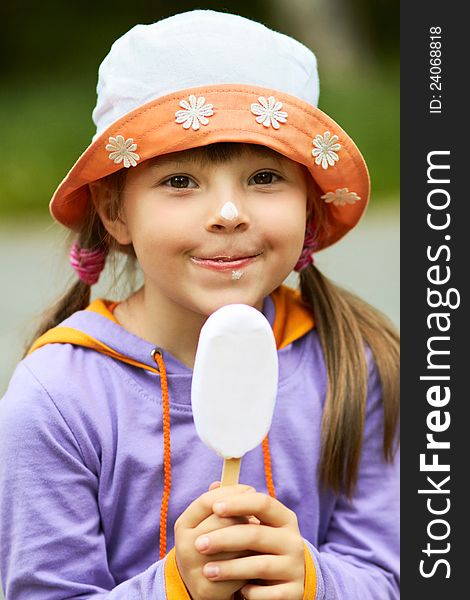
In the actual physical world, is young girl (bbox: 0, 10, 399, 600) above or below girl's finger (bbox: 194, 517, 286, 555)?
above

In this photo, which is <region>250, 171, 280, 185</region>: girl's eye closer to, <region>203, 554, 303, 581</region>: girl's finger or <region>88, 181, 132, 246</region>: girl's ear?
<region>88, 181, 132, 246</region>: girl's ear

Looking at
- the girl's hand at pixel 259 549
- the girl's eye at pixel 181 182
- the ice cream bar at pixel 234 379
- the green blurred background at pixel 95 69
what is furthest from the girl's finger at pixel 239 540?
the green blurred background at pixel 95 69

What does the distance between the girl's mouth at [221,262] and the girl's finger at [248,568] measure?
52 centimetres

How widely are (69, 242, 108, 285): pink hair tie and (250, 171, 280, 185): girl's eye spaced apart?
443mm

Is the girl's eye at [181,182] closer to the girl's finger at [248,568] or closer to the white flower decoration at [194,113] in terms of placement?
the white flower decoration at [194,113]

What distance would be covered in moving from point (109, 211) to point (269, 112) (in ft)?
1.33

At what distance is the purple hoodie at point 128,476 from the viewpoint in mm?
2176

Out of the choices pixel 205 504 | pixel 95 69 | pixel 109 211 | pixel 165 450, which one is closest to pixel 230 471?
pixel 205 504

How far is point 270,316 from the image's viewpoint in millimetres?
2500

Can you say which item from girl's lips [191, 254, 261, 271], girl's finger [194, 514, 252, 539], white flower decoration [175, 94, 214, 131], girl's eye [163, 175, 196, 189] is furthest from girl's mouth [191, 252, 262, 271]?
girl's finger [194, 514, 252, 539]

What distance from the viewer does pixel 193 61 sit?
2119 millimetres

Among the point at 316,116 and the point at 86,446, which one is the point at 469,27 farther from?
the point at 86,446

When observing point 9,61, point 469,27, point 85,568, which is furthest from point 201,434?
point 9,61

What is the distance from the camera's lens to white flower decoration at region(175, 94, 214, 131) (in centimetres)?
208
